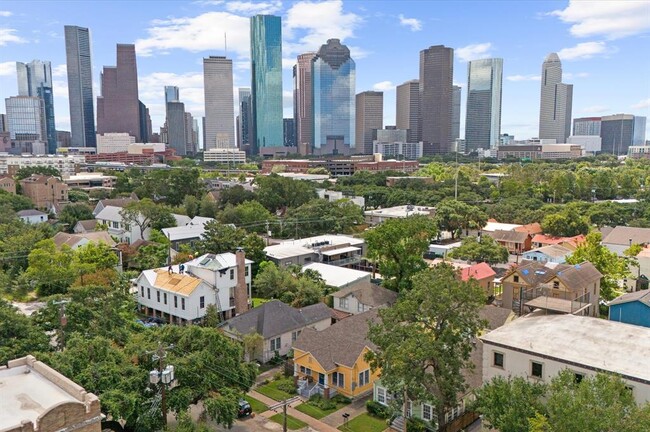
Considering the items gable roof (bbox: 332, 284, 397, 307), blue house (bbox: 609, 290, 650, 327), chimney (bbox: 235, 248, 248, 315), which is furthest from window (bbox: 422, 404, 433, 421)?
chimney (bbox: 235, 248, 248, 315)

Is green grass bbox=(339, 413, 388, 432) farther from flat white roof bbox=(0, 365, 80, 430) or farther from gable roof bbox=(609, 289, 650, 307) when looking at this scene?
gable roof bbox=(609, 289, 650, 307)

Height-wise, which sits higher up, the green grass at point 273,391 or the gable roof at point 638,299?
the gable roof at point 638,299

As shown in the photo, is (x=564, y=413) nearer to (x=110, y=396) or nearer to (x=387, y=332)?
(x=387, y=332)

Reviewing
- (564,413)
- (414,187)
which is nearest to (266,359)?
(564,413)

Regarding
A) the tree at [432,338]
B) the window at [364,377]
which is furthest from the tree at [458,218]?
the tree at [432,338]

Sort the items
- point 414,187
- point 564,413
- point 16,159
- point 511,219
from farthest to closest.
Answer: point 16,159, point 414,187, point 511,219, point 564,413

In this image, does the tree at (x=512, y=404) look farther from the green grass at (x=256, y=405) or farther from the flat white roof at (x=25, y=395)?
the flat white roof at (x=25, y=395)

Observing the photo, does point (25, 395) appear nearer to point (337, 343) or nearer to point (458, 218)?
point (337, 343)
